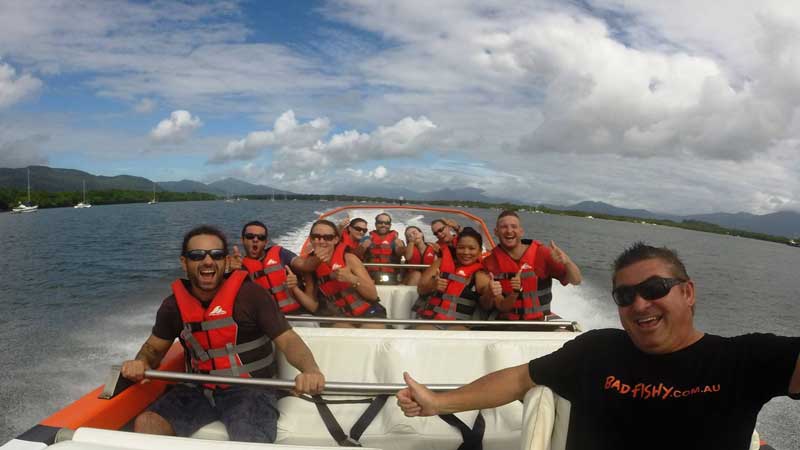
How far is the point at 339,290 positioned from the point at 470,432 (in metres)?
1.86

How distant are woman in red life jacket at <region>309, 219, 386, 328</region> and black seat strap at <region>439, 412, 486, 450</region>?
1.46 metres

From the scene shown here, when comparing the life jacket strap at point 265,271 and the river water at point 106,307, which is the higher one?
the life jacket strap at point 265,271

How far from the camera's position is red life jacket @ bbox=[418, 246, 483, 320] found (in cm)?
372

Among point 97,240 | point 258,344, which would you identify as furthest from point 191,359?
point 97,240

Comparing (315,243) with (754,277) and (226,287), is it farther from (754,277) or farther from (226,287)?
(754,277)

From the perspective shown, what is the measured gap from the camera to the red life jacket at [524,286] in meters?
3.73

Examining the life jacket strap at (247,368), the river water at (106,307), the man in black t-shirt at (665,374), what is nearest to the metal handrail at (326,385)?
the life jacket strap at (247,368)

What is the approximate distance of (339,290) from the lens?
388cm

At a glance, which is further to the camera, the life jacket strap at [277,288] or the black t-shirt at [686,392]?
the life jacket strap at [277,288]

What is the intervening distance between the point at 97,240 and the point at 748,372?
1894 cm

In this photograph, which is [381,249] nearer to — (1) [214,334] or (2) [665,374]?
(1) [214,334]

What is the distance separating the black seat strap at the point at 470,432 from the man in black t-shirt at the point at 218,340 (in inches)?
30.0

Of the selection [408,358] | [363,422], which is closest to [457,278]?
[408,358]

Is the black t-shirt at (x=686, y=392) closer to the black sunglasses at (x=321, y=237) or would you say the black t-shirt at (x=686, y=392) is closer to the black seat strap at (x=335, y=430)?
the black seat strap at (x=335, y=430)
